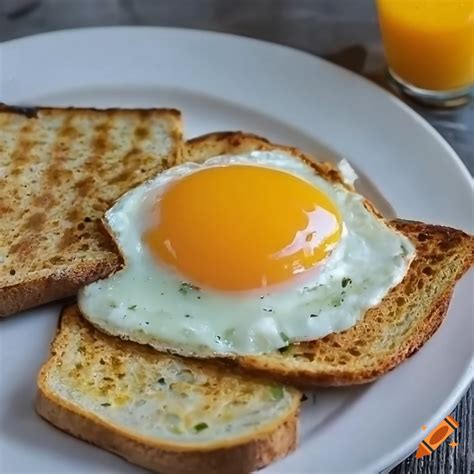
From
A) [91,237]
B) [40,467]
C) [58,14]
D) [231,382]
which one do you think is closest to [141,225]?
[91,237]

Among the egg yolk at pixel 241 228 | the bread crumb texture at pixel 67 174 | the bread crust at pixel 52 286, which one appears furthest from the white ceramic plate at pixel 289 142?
the egg yolk at pixel 241 228

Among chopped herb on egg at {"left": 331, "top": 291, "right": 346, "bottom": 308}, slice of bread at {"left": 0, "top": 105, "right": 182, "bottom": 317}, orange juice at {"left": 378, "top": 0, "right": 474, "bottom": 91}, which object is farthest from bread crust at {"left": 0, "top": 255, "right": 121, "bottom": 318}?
orange juice at {"left": 378, "top": 0, "right": 474, "bottom": 91}

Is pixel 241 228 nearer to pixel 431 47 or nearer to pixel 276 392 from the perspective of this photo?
pixel 276 392

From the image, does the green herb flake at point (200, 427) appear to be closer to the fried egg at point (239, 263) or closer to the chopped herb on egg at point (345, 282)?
the fried egg at point (239, 263)

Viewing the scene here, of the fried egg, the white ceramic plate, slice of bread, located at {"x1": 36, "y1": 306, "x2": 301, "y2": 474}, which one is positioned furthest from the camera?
the fried egg

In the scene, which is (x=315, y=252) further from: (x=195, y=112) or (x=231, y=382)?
(x=195, y=112)

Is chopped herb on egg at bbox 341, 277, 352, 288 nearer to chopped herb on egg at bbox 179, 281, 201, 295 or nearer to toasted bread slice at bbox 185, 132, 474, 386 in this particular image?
toasted bread slice at bbox 185, 132, 474, 386
